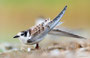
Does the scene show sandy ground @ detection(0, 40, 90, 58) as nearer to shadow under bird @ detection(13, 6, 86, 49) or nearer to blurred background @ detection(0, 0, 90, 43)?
shadow under bird @ detection(13, 6, 86, 49)

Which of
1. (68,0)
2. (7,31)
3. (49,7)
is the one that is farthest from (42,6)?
(7,31)

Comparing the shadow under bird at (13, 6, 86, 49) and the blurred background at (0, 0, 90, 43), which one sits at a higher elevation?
the blurred background at (0, 0, 90, 43)

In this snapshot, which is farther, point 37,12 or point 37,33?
point 37,12

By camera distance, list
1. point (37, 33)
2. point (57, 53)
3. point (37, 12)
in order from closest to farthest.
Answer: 1. point (57, 53)
2. point (37, 33)
3. point (37, 12)

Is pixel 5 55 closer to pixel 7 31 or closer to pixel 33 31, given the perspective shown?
pixel 33 31

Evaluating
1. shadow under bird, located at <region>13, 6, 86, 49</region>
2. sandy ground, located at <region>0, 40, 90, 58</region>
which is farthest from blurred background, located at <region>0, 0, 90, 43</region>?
sandy ground, located at <region>0, 40, 90, 58</region>

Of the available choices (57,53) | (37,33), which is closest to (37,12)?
(37,33)

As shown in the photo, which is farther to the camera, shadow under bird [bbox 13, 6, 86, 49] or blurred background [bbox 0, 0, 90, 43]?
blurred background [bbox 0, 0, 90, 43]

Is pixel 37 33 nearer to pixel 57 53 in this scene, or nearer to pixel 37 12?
pixel 57 53
